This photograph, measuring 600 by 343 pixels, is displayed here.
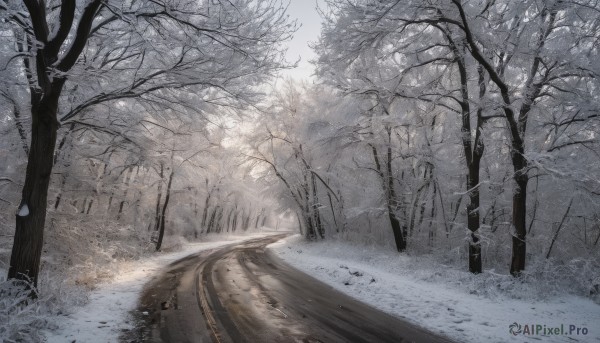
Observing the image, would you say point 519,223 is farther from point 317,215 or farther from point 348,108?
point 317,215

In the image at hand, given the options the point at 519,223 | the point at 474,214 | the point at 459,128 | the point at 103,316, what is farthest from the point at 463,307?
the point at 459,128

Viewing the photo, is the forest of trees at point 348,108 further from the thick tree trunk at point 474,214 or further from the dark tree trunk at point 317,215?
the dark tree trunk at point 317,215

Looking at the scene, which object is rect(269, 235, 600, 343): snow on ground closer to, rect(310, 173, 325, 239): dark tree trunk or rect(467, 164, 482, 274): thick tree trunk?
rect(467, 164, 482, 274): thick tree trunk

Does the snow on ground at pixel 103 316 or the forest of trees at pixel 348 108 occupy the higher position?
the forest of trees at pixel 348 108

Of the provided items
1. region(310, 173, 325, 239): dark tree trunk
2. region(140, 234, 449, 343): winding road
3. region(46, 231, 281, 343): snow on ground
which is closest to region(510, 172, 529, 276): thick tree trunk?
region(140, 234, 449, 343): winding road

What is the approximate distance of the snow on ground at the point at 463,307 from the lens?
7.25 m

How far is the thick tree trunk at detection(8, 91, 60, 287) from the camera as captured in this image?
6.82 m

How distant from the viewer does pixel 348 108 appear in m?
18.0

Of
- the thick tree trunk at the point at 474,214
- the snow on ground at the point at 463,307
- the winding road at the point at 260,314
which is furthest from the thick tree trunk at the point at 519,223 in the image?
the winding road at the point at 260,314

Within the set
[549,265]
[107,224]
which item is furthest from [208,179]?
[549,265]

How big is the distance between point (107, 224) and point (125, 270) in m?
2.45

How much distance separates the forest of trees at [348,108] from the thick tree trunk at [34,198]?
0.03 meters

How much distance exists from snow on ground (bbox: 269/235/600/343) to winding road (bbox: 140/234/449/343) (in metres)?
0.69

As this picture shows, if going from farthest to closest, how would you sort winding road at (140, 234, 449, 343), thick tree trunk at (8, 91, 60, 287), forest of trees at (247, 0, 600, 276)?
forest of trees at (247, 0, 600, 276) → thick tree trunk at (8, 91, 60, 287) → winding road at (140, 234, 449, 343)
